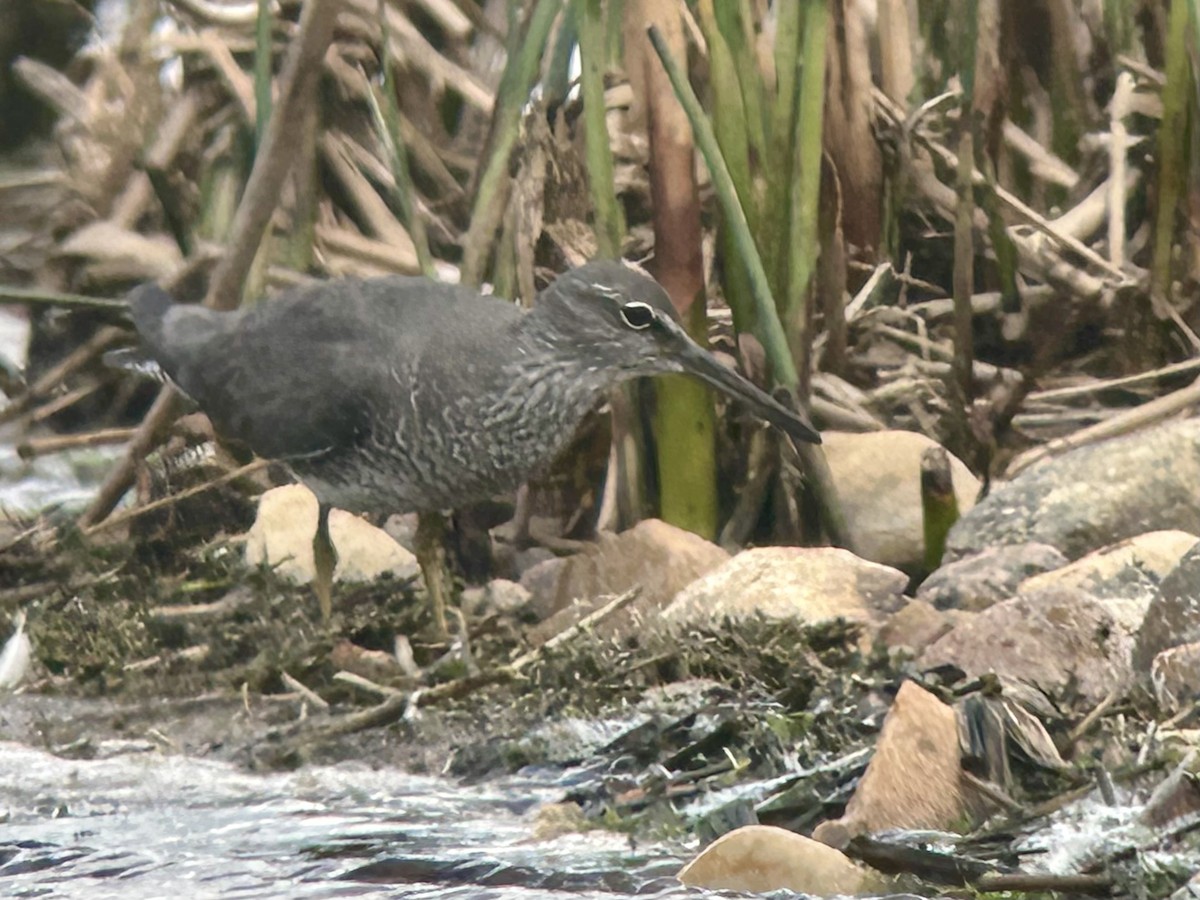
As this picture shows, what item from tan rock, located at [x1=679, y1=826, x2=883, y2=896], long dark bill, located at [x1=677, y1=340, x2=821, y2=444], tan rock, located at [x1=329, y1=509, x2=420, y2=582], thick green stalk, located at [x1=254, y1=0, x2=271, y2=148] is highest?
thick green stalk, located at [x1=254, y1=0, x2=271, y2=148]

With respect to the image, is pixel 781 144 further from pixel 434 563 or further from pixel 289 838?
pixel 289 838

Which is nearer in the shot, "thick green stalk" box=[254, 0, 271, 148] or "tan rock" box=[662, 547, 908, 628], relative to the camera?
"tan rock" box=[662, 547, 908, 628]

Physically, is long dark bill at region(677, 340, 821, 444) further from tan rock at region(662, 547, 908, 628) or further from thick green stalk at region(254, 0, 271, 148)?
thick green stalk at region(254, 0, 271, 148)

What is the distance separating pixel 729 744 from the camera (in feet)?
9.57

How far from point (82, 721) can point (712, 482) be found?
1.49 m

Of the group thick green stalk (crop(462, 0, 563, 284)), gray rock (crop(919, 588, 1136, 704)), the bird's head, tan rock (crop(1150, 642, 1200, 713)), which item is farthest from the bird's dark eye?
tan rock (crop(1150, 642, 1200, 713))

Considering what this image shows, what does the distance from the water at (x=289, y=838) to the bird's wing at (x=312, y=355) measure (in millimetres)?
868

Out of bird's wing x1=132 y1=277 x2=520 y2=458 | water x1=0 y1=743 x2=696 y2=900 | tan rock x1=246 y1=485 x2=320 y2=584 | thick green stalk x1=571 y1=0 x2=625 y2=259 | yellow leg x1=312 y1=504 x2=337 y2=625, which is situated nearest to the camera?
water x1=0 y1=743 x2=696 y2=900

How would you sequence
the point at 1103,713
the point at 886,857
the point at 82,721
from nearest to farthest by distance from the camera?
the point at 886,857, the point at 1103,713, the point at 82,721

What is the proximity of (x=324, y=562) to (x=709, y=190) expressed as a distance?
1.45 m

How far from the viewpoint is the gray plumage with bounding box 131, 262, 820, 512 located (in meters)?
3.68

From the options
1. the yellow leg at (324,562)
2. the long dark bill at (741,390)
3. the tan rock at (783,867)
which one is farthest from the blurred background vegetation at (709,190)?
the tan rock at (783,867)

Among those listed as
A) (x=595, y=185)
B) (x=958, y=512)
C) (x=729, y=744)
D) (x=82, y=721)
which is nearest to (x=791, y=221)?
(x=595, y=185)

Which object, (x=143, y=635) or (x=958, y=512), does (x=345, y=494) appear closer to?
(x=143, y=635)
